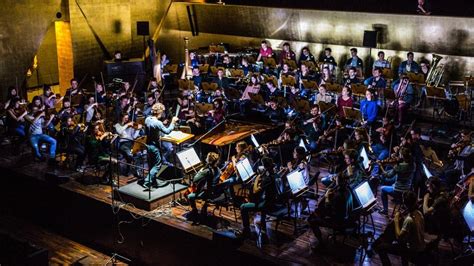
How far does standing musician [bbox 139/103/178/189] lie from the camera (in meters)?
10.6

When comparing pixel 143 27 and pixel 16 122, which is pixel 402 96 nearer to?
pixel 143 27

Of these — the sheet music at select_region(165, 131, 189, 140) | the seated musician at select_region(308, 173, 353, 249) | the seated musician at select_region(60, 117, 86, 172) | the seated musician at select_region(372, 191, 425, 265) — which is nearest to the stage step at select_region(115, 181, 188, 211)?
the sheet music at select_region(165, 131, 189, 140)

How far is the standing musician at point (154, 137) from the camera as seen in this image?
10.6m

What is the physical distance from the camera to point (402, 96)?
43.1 ft

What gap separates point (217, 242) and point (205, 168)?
47.8 inches

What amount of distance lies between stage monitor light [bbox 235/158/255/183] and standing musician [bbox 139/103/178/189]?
1538mm

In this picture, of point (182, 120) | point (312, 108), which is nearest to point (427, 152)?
point (312, 108)

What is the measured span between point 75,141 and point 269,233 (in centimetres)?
467

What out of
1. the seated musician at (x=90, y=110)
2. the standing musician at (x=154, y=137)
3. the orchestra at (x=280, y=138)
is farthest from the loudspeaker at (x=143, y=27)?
the standing musician at (x=154, y=137)

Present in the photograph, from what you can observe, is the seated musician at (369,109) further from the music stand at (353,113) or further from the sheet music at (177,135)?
the sheet music at (177,135)

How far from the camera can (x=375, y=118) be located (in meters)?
12.6

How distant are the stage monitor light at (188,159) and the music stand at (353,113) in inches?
128

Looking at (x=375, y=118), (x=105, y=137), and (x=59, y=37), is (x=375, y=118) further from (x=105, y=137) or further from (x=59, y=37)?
(x=59, y=37)

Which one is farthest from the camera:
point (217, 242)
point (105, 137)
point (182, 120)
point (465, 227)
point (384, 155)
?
point (182, 120)
